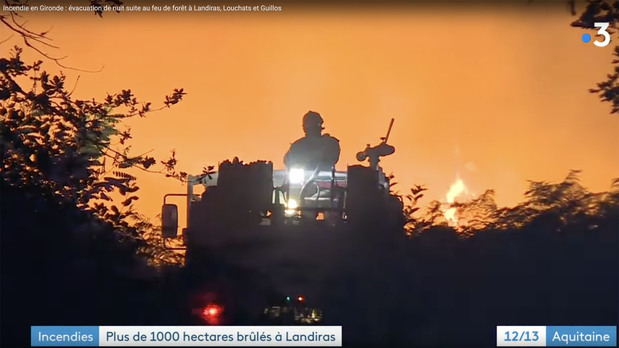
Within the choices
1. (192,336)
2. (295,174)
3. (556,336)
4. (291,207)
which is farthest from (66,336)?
(556,336)

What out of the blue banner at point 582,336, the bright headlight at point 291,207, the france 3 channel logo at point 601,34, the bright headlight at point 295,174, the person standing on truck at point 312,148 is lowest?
the blue banner at point 582,336

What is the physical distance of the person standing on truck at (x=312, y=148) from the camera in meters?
6.96

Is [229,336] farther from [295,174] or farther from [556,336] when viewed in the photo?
[556,336]

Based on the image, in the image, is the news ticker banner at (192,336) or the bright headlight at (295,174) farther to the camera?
the bright headlight at (295,174)

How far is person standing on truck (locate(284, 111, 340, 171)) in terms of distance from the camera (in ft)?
22.8

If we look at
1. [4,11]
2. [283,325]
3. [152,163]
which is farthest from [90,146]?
[283,325]

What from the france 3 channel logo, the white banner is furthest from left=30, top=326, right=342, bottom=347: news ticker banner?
the france 3 channel logo

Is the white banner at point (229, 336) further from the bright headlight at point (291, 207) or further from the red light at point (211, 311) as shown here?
the bright headlight at point (291, 207)

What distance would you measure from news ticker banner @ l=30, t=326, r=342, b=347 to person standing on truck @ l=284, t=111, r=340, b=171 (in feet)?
2.86

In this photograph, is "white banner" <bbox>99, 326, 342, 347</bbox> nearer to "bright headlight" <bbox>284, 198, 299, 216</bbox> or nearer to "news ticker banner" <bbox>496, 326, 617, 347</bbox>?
"bright headlight" <bbox>284, 198, 299, 216</bbox>

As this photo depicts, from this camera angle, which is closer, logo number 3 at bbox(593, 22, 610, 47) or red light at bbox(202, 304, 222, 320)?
red light at bbox(202, 304, 222, 320)

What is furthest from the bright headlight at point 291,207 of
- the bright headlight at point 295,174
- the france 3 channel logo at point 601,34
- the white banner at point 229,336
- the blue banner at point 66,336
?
the france 3 channel logo at point 601,34

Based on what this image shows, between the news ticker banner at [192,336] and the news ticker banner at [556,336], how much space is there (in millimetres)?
883

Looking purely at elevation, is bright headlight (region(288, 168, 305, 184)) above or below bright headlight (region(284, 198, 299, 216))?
above
